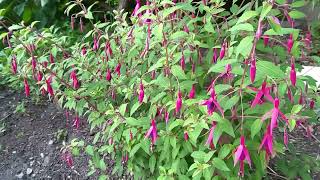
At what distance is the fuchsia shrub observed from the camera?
1.49m

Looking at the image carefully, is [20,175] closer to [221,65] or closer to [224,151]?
[224,151]

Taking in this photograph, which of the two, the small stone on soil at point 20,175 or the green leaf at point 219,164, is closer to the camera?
the green leaf at point 219,164

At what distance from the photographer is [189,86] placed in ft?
5.63

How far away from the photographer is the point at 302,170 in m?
2.00

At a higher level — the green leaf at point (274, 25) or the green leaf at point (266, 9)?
the green leaf at point (266, 9)

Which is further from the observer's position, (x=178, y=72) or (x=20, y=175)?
(x=20, y=175)

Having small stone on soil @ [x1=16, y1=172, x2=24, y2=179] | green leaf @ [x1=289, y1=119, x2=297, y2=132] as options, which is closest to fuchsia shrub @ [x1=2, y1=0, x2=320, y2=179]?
green leaf @ [x1=289, y1=119, x2=297, y2=132]

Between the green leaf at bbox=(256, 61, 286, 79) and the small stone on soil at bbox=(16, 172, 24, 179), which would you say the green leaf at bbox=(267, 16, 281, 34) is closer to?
the green leaf at bbox=(256, 61, 286, 79)

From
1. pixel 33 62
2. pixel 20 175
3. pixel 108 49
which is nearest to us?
pixel 33 62

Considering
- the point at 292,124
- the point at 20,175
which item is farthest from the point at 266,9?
the point at 20,175

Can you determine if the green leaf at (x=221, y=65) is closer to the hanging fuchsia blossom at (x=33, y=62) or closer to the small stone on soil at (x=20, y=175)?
the hanging fuchsia blossom at (x=33, y=62)

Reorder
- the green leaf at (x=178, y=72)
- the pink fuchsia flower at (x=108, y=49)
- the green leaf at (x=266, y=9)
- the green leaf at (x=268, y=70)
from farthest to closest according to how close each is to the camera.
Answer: the pink fuchsia flower at (x=108, y=49), the green leaf at (x=178, y=72), the green leaf at (x=268, y=70), the green leaf at (x=266, y=9)

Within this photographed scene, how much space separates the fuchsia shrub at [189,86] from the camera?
1.49 meters

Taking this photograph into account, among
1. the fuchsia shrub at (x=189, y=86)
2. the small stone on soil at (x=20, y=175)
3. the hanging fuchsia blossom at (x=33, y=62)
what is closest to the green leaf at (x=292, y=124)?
the fuchsia shrub at (x=189, y=86)
